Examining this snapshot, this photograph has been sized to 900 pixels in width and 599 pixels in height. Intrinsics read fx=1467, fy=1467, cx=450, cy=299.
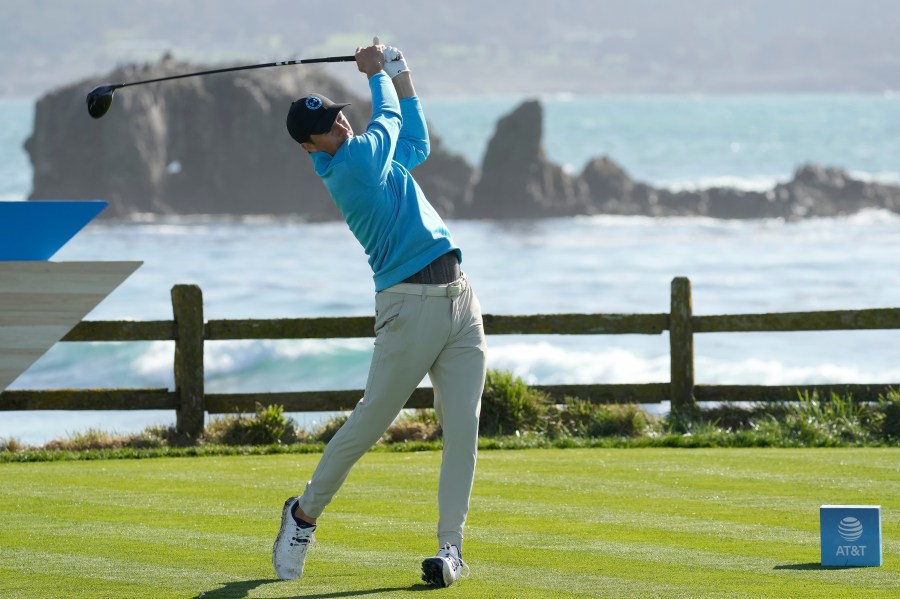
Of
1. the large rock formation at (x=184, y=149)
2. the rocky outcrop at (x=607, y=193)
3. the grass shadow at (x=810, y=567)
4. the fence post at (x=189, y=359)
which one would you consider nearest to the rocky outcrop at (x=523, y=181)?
the rocky outcrop at (x=607, y=193)

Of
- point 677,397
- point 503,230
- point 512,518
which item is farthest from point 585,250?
point 512,518

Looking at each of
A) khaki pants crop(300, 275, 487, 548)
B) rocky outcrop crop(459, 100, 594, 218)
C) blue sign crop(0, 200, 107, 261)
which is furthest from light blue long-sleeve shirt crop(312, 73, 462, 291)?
rocky outcrop crop(459, 100, 594, 218)

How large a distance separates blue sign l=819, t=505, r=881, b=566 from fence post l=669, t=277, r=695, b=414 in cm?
543

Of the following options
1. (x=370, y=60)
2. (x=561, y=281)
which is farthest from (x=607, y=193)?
(x=370, y=60)

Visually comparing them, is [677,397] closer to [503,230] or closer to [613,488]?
[613,488]

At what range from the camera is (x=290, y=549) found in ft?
19.9

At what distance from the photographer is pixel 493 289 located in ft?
172

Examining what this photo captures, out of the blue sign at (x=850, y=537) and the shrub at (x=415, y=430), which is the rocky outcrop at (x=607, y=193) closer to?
the shrub at (x=415, y=430)

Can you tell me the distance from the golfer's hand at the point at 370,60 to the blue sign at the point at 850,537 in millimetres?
2580

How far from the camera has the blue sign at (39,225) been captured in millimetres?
8492

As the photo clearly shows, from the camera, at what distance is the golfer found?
19.2 ft

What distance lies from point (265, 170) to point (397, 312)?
93.7 meters

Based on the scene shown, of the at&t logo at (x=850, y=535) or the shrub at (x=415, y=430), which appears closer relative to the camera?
the at&t logo at (x=850, y=535)

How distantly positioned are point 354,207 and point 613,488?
10.4 ft
